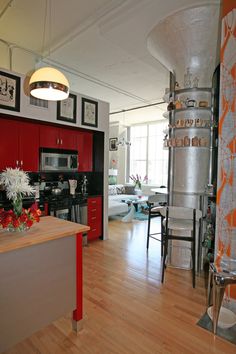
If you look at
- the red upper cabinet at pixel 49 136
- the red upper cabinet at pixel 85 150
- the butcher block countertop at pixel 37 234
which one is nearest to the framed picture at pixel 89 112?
the red upper cabinet at pixel 85 150

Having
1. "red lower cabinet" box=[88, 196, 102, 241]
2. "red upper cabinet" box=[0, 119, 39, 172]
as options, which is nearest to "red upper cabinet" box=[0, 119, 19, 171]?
"red upper cabinet" box=[0, 119, 39, 172]

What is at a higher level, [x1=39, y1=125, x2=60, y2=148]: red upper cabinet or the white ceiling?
the white ceiling

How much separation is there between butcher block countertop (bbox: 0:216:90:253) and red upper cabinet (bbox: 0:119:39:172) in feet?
5.39

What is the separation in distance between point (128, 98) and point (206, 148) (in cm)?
388

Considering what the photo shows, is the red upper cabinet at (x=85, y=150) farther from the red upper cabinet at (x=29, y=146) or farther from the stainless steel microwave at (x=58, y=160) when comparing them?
the red upper cabinet at (x=29, y=146)

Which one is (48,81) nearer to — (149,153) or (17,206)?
(17,206)

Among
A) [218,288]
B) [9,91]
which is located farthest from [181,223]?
[9,91]

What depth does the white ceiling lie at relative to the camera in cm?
278

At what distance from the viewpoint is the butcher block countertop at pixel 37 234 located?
1.57 meters

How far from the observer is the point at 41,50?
13.1 ft

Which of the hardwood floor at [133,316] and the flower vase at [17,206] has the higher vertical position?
the flower vase at [17,206]

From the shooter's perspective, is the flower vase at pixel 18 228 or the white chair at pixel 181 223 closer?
the flower vase at pixel 18 228

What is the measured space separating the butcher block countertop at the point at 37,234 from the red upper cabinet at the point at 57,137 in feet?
6.66

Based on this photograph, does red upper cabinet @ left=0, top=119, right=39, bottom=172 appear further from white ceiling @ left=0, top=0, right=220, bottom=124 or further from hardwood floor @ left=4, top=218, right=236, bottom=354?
hardwood floor @ left=4, top=218, right=236, bottom=354
